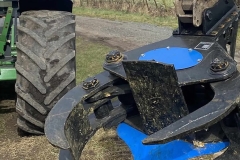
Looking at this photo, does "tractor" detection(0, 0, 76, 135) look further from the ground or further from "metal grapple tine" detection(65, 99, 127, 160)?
"metal grapple tine" detection(65, 99, 127, 160)

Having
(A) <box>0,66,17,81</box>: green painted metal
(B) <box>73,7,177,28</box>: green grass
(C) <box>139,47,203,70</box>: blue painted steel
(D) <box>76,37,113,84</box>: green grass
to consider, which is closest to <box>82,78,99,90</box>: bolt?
(C) <box>139,47,203,70</box>: blue painted steel

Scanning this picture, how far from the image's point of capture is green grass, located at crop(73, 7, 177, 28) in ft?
33.6

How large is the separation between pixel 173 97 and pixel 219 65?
0.33 meters

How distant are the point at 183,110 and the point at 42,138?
174 cm

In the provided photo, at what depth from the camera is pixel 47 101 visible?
3.38 metres

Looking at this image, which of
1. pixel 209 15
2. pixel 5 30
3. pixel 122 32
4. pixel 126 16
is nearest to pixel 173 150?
pixel 209 15

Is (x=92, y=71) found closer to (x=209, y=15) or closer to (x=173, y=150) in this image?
(x=209, y=15)

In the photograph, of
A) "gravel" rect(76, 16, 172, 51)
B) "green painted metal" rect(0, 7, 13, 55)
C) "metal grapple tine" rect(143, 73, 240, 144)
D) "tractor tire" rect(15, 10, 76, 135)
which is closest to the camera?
"metal grapple tine" rect(143, 73, 240, 144)

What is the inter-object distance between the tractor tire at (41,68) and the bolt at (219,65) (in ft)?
4.54

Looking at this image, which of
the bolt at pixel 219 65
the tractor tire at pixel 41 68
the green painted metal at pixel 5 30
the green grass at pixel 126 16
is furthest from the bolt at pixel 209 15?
the green grass at pixel 126 16

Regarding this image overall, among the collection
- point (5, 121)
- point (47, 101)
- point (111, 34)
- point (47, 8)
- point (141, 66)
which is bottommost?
point (111, 34)

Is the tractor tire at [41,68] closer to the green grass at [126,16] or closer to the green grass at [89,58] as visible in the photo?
the green grass at [89,58]

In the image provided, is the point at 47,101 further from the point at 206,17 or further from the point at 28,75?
the point at 206,17

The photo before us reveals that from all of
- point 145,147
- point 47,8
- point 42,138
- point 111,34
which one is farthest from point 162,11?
point 145,147
